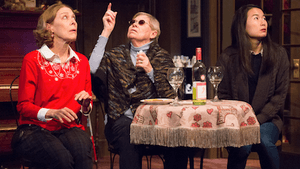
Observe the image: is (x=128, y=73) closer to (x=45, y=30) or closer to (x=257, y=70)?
(x=45, y=30)

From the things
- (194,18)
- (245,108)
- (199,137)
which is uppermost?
(194,18)

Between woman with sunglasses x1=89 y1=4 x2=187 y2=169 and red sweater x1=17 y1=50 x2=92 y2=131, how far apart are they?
355 mm

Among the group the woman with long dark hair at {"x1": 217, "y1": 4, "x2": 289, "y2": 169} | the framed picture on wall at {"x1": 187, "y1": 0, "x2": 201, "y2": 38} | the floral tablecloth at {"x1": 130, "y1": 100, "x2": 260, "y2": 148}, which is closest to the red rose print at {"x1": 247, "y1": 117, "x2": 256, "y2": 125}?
the floral tablecloth at {"x1": 130, "y1": 100, "x2": 260, "y2": 148}

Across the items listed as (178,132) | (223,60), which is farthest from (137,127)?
(223,60)

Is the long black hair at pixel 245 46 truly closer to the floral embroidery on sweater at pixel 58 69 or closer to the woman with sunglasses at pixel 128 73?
the woman with sunglasses at pixel 128 73

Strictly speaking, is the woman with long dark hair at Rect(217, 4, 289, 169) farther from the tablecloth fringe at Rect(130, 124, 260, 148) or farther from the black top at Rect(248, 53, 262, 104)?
the tablecloth fringe at Rect(130, 124, 260, 148)

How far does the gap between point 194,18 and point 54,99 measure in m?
2.84

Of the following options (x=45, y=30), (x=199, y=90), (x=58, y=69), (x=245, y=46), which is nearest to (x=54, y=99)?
(x=58, y=69)

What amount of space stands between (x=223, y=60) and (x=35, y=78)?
150 cm

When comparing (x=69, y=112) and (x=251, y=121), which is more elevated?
(x=69, y=112)

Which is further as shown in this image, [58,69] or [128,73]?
[128,73]

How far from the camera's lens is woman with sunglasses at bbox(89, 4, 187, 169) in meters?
2.58

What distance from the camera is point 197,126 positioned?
6.66 ft

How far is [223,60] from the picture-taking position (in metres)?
2.82
